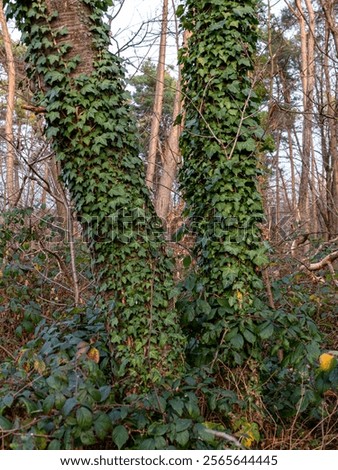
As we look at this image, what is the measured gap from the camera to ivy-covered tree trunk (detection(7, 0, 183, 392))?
323cm

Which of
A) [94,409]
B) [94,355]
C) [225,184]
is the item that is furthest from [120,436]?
[225,184]

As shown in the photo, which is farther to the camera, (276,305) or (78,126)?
(276,305)

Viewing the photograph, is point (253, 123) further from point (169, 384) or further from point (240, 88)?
point (169, 384)

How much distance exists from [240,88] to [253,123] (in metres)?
0.29

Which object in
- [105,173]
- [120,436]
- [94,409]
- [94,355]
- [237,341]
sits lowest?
[120,436]

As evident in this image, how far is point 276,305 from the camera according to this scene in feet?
13.3

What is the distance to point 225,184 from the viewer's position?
138 inches

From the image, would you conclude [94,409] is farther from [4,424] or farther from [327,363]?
[327,363]

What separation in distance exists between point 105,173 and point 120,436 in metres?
1.69

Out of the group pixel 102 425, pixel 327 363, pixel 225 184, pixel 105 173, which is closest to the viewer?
pixel 102 425

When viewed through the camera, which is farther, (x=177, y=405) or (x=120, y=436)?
(x=177, y=405)


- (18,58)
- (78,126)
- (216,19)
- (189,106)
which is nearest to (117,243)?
(78,126)

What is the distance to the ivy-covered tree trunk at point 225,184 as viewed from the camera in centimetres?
347
